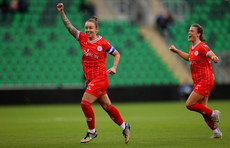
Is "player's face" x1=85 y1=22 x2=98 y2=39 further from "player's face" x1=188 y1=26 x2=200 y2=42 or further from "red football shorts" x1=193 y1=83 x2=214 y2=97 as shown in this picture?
"red football shorts" x1=193 y1=83 x2=214 y2=97

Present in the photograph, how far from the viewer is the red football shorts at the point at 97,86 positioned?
23.3ft

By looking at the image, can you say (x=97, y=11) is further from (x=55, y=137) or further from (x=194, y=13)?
(x=55, y=137)

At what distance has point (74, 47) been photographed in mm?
22266

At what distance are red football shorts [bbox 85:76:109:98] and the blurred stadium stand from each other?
41.8ft

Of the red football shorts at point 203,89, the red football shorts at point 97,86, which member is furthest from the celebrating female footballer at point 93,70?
the red football shorts at point 203,89

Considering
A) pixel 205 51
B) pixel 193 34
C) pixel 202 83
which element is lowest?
pixel 202 83

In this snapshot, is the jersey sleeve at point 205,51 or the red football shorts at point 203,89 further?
the red football shorts at point 203,89

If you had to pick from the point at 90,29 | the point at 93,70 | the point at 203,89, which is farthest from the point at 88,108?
the point at 203,89

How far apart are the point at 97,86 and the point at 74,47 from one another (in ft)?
50.3

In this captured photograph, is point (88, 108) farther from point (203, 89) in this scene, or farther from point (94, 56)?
point (203, 89)

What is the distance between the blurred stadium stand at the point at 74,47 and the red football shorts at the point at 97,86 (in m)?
12.7

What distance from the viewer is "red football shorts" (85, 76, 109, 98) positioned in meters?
7.11

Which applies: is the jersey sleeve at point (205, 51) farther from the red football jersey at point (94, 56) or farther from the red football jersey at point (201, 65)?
the red football jersey at point (94, 56)

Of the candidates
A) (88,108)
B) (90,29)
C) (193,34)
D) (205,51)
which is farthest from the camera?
(193,34)
